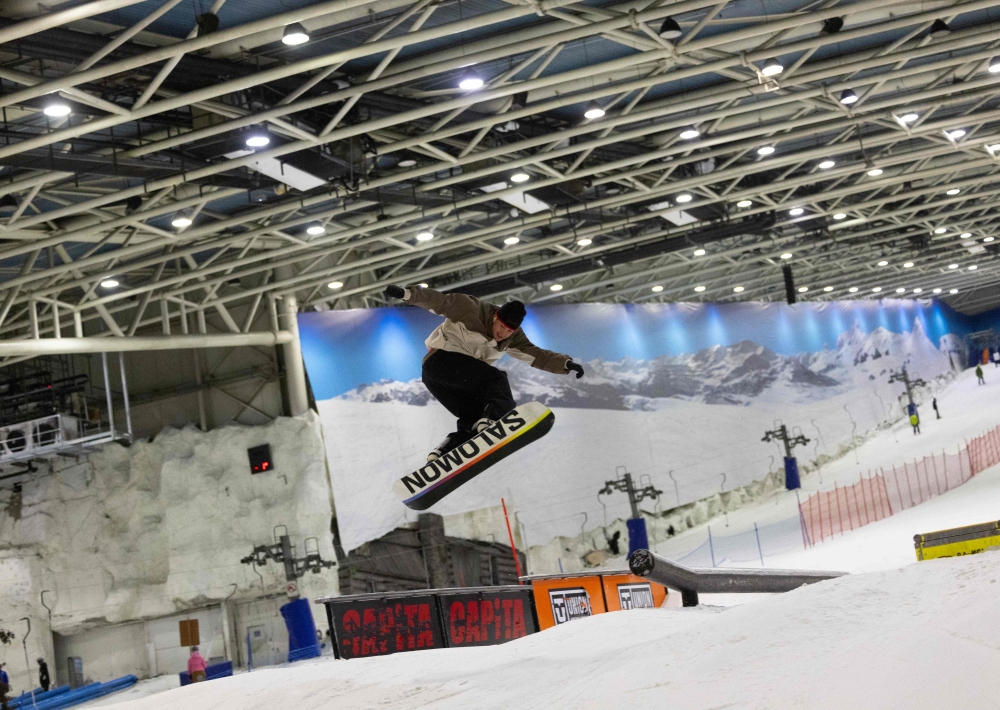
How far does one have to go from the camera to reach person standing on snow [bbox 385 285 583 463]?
7.41 meters

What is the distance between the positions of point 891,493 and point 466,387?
1953 centimetres

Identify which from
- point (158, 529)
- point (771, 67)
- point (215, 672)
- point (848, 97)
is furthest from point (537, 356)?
point (158, 529)

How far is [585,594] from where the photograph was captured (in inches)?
415

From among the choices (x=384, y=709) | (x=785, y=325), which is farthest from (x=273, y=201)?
(x=785, y=325)

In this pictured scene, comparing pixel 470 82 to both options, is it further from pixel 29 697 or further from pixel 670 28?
pixel 29 697

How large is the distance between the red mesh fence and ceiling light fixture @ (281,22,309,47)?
50.2ft

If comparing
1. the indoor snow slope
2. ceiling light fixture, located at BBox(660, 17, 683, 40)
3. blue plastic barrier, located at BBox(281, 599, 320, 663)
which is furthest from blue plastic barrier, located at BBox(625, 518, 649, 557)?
the indoor snow slope

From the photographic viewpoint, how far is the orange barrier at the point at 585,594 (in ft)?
33.2

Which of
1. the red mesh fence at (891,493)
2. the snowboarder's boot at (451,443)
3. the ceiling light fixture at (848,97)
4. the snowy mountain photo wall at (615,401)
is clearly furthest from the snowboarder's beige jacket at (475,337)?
the red mesh fence at (891,493)

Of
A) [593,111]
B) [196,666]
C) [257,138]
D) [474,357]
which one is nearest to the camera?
[474,357]

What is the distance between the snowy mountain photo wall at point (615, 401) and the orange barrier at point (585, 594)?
334 inches

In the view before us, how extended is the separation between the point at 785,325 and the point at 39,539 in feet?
67.6

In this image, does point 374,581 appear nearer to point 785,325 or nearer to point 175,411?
point 175,411

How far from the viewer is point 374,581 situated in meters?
19.1
